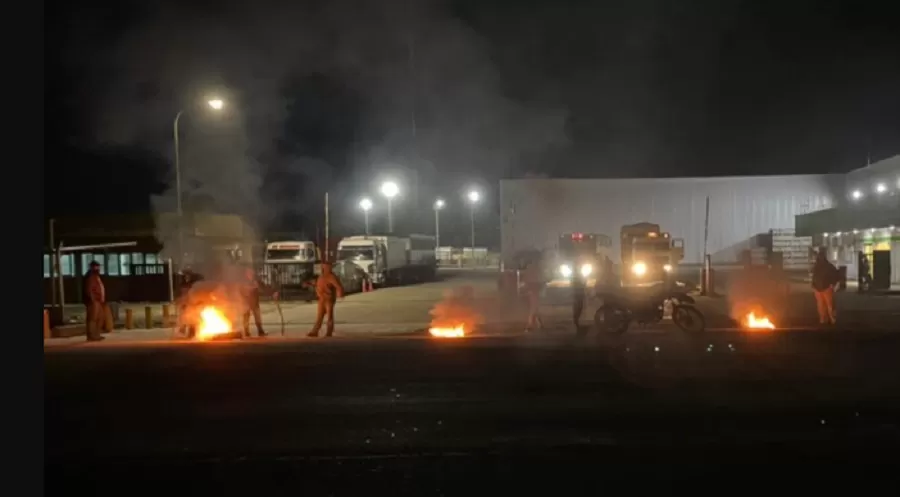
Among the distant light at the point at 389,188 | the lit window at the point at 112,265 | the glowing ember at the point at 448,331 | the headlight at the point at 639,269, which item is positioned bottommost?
the glowing ember at the point at 448,331

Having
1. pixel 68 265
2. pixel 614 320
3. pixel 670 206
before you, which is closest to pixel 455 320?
pixel 614 320

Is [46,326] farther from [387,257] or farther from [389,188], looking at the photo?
[389,188]

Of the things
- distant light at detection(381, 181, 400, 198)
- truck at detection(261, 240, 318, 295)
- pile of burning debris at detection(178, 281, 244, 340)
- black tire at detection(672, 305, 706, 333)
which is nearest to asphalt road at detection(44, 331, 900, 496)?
black tire at detection(672, 305, 706, 333)

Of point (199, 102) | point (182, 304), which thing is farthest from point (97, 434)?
point (199, 102)

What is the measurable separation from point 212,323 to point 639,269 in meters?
19.3

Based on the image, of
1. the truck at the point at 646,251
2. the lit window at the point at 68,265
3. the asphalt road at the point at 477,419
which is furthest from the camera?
the truck at the point at 646,251

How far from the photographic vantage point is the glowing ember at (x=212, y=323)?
16797mm

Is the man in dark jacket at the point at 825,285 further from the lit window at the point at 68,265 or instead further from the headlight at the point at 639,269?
the lit window at the point at 68,265

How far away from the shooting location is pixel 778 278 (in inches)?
1096

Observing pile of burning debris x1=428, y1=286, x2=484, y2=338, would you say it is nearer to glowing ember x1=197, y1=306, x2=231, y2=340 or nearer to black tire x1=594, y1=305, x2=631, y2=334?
black tire x1=594, y1=305, x2=631, y2=334

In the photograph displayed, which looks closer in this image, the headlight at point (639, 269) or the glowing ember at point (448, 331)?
the glowing ember at point (448, 331)

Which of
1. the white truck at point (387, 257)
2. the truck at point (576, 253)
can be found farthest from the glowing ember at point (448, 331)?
the white truck at point (387, 257)

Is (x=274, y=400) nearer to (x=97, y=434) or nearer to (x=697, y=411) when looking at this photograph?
(x=97, y=434)

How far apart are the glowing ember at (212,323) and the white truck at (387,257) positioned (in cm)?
2186
